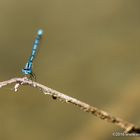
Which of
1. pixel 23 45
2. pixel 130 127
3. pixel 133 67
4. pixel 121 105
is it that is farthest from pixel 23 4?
pixel 130 127

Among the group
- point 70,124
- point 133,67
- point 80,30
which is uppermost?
point 80,30

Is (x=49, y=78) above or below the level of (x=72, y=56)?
below

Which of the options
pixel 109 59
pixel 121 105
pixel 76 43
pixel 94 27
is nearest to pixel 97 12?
pixel 94 27

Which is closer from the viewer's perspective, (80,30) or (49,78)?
(49,78)

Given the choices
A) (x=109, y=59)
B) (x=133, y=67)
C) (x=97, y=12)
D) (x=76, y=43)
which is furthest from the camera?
(x=97, y=12)

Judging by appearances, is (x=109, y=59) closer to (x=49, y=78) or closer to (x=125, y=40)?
(x=125, y=40)

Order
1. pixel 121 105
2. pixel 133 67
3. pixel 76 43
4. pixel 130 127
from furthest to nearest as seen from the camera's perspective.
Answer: pixel 76 43 → pixel 133 67 → pixel 121 105 → pixel 130 127
